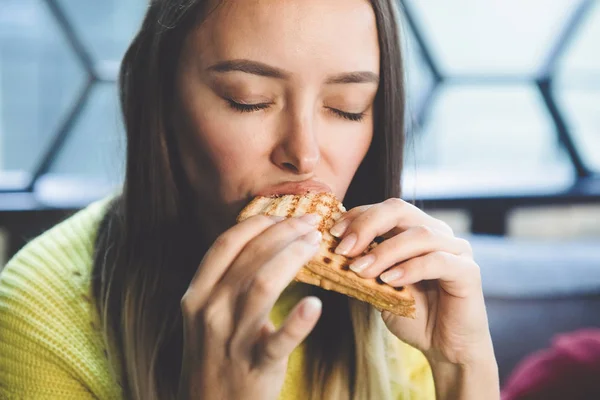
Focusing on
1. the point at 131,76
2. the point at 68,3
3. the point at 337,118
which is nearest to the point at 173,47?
the point at 131,76

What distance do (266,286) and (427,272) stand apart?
0.29m

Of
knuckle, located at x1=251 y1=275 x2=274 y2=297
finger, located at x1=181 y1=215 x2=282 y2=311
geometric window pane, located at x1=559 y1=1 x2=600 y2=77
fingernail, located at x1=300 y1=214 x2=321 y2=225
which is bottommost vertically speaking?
knuckle, located at x1=251 y1=275 x2=274 y2=297

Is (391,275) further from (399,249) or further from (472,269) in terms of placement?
(472,269)

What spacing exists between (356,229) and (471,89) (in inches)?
108

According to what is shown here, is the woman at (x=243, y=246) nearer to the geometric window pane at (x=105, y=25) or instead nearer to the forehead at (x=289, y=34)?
the forehead at (x=289, y=34)

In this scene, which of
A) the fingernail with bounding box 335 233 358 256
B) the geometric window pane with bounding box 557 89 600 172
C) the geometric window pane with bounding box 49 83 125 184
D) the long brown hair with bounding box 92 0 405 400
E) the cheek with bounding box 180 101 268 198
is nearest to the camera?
the fingernail with bounding box 335 233 358 256

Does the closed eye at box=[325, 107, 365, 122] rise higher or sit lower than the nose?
higher

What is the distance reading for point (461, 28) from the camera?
3.58m

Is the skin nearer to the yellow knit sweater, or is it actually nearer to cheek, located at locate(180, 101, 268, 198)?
cheek, located at locate(180, 101, 268, 198)

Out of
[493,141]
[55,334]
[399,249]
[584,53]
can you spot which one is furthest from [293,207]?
[584,53]

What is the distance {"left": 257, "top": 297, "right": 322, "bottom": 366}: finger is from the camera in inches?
31.3

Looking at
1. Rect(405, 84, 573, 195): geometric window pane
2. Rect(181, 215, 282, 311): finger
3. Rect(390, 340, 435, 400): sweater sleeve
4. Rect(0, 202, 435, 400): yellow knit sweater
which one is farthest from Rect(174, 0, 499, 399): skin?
Rect(405, 84, 573, 195): geometric window pane

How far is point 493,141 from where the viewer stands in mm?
3775

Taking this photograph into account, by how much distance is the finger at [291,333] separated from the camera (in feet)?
2.61
